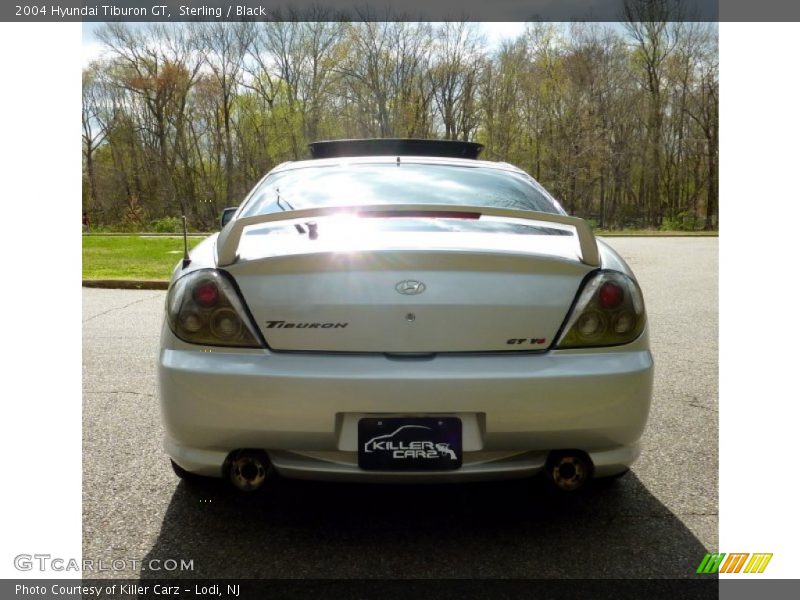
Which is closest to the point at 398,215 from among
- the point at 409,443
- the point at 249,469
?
the point at 409,443

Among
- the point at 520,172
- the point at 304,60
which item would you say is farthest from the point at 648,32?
the point at 520,172

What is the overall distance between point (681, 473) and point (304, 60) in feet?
109

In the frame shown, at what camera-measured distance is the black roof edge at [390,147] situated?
16.5 feet

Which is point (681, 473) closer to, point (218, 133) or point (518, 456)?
point (518, 456)

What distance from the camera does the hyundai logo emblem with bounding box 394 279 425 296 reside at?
2350 mm

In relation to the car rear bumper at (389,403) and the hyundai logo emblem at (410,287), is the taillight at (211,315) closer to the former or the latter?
the car rear bumper at (389,403)

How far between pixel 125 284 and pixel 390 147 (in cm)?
630

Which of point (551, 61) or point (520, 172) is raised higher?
point (551, 61)

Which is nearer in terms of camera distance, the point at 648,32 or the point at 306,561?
the point at 306,561

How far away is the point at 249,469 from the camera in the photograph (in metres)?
2.48

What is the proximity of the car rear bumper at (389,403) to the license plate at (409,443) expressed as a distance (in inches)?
1.0

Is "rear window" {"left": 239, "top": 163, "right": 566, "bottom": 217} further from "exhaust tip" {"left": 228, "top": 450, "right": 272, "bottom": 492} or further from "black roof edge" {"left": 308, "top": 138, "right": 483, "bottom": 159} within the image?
"black roof edge" {"left": 308, "top": 138, "right": 483, "bottom": 159}

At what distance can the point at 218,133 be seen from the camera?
40594 mm
